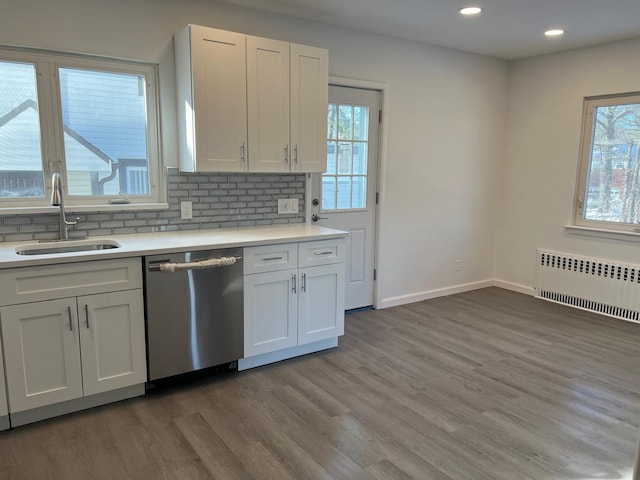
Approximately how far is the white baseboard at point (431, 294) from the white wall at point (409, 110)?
0.02 m

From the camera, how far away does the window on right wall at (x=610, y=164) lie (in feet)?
13.9

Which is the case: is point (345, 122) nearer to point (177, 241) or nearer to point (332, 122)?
point (332, 122)

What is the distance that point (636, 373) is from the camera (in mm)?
3133

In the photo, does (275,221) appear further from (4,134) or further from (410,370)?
(4,134)

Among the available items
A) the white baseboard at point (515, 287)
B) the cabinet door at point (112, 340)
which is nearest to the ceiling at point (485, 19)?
the cabinet door at point (112, 340)

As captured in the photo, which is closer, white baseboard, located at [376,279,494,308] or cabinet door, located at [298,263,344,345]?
cabinet door, located at [298,263,344,345]

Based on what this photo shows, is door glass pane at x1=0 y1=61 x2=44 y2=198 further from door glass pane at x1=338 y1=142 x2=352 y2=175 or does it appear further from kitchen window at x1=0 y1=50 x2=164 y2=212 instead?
door glass pane at x1=338 y1=142 x2=352 y2=175

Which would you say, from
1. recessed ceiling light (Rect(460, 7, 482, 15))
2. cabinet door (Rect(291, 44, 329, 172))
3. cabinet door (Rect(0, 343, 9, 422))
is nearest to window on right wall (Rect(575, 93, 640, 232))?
recessed ceiling light (Rect(460, 7, 482, 15))

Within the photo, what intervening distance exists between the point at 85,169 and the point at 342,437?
2.29 meters

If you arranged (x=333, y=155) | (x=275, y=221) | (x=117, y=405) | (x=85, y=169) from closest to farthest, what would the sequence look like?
(x=117, y=405)
(x=85, y=169)
(x=275, y=221)
(x=333, y=155)

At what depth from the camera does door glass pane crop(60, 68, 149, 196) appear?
9.55ft

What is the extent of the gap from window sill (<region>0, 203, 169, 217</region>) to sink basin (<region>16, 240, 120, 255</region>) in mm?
205

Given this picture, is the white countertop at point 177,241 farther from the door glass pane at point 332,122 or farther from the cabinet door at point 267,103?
the door glass pane at point 332,122

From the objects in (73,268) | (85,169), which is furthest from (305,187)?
(73,268)
